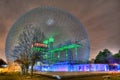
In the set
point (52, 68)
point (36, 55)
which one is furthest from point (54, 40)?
point (36, 55)

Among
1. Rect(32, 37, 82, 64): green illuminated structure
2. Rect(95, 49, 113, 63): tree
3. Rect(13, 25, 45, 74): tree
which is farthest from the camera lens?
Rect(95, 49, 113, 63): tree

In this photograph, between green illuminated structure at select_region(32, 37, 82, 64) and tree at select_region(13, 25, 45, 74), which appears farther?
green illuminated structure at select_region(32, 37, 82, 64)

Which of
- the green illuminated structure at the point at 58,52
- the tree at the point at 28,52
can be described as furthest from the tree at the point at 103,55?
the tree at the point at 28,52

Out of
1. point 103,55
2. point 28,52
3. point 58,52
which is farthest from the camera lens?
point 103,55

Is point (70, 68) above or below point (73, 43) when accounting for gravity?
below

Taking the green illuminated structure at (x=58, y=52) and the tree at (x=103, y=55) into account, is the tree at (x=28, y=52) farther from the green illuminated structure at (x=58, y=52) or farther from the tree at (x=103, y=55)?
the tree at (x=103, y=55)

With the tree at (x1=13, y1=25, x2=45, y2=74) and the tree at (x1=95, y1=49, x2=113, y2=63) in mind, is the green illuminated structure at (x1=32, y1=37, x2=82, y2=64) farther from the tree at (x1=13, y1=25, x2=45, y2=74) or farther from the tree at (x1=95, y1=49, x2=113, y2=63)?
the tree at (x1=95, y1=49, x2=113, y2=63)

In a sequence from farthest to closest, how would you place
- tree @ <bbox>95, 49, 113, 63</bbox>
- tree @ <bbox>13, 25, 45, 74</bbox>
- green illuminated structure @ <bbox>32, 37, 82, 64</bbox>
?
1. tree @ <bbox>95, 49, 113, 63</bbox>
2. green illuminated structure @ <bbox>32, 37, 82, 64</bbox>
3. tree @ <bbox>13, 25, 45, 74</bbox>

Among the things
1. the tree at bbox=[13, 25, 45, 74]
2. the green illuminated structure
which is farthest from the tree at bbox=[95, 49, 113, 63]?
the tree at bbox=[13, 25, 45, 74]

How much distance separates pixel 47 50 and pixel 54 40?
6.62m

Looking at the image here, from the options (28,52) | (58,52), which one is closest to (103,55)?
(58,52)

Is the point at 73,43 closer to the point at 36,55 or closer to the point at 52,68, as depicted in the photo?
the point at 52,68

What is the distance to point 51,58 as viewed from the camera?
6088cm

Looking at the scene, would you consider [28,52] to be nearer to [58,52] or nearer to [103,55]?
[58,52]
